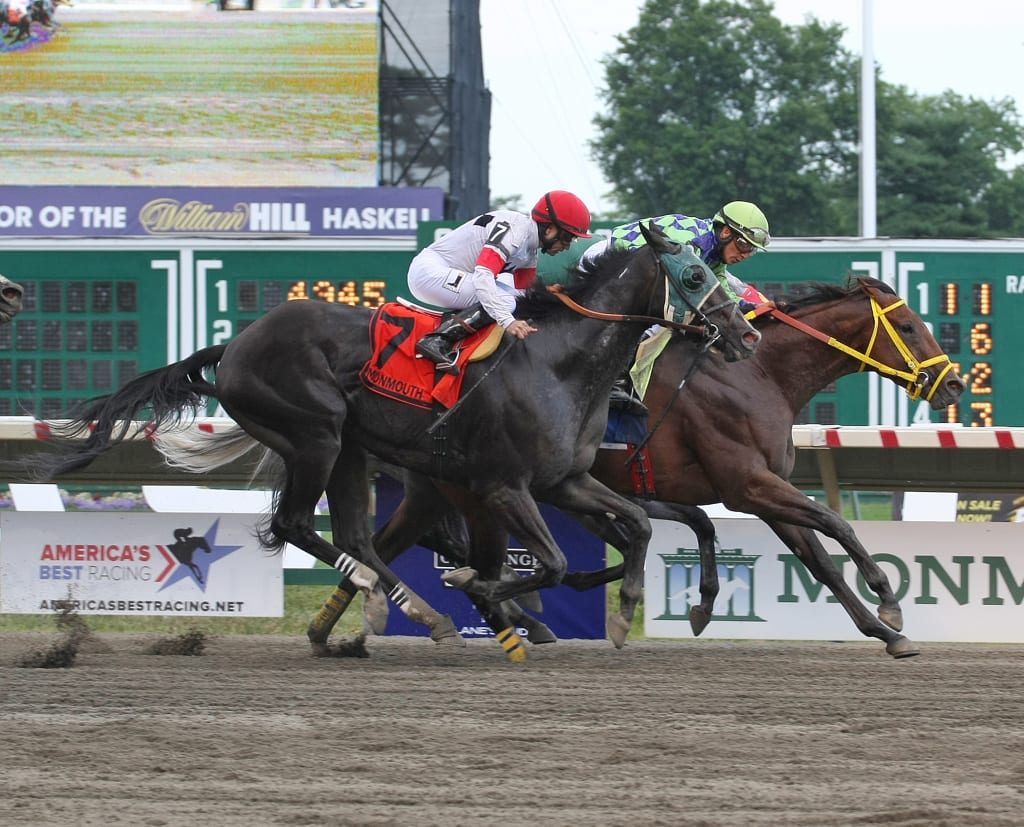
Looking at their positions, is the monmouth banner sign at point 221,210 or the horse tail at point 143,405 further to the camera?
the monmouth banner sign at point 221,210

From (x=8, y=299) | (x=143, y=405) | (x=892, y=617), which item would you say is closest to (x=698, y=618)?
(x=892, y=617)

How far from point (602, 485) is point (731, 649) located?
1559 millimetres

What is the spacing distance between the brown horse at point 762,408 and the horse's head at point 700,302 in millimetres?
573

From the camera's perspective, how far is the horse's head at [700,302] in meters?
6.68

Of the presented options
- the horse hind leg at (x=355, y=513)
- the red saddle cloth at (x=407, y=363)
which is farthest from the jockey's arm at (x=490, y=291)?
the horse hind leg at (x=355, y=513)

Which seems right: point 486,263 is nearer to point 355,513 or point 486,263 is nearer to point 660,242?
point 660,242

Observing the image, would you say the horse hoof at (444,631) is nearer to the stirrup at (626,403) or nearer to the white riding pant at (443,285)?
the stirrup at (626,403)

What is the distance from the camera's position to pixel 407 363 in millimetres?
6840

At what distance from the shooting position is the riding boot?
24.0 ft

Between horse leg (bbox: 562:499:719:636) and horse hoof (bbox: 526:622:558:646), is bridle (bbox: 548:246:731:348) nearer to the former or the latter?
horse leg (bbox: 562:499:719:636)

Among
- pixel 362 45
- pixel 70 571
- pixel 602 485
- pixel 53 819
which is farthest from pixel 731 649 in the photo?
pixel 362 45

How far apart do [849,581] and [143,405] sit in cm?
374

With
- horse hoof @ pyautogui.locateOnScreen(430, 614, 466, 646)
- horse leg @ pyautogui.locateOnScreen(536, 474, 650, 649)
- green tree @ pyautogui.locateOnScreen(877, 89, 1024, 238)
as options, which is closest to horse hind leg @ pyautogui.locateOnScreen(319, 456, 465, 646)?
horse hoof @ pyautogui.locateOnScreen(430, 614, 466, 646)

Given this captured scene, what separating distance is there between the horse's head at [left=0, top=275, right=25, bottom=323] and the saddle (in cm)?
143
